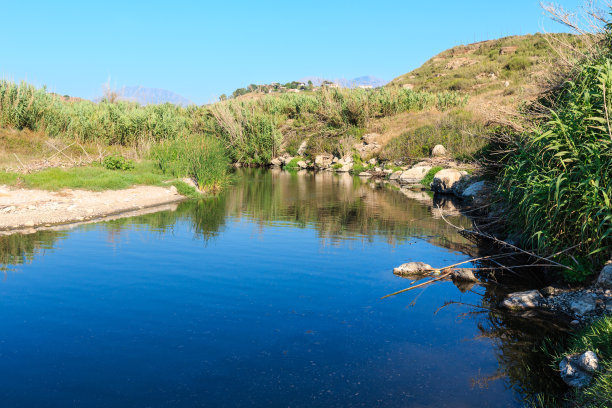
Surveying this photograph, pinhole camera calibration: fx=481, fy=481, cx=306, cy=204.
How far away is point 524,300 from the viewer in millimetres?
8797

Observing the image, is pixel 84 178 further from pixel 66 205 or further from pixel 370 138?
pixel 370 138

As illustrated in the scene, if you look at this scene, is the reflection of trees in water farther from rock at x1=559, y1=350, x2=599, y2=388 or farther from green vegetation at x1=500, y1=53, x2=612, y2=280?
rock at x1=559, y1=350, x2=599, y2=388

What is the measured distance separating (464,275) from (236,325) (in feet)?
17.5

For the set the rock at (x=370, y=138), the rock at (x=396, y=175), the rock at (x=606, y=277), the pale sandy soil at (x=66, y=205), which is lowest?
the rock at (x=606, y=277)

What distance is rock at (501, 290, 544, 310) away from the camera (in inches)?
343

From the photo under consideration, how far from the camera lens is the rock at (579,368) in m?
5.63

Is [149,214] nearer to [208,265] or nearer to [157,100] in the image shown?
[208,265]

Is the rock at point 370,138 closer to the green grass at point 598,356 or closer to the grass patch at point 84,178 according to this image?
the grass patch at point 84,178

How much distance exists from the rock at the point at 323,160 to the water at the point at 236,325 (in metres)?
26.1

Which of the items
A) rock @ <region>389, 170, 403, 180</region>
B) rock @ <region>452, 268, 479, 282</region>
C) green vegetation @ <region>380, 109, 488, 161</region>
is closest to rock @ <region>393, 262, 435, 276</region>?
rock @ <region>452, 268, 479, 282</region>

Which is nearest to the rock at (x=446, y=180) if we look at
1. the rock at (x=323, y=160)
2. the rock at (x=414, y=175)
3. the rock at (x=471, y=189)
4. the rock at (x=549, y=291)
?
the rock at (x=471, y=189)

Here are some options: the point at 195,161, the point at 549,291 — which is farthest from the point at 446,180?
the point at 549,291

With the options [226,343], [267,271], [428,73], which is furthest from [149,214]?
[428,73]

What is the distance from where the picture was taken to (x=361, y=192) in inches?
1011
